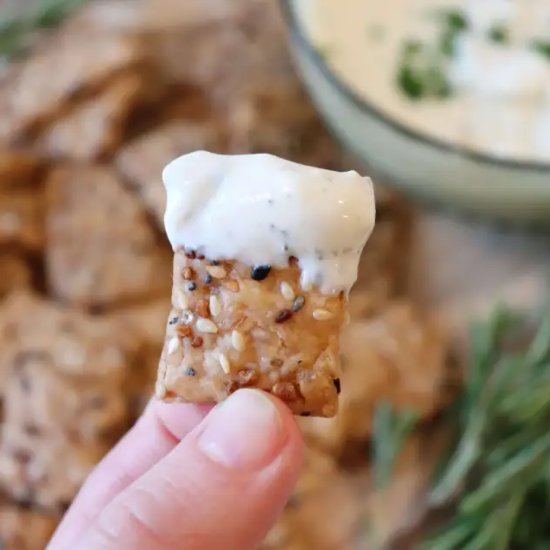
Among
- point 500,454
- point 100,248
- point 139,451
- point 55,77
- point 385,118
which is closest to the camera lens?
point 139,451

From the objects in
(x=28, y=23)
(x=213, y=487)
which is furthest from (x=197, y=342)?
(x=28, y=23)

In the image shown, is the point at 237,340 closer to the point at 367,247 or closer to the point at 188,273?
the point at 188,273

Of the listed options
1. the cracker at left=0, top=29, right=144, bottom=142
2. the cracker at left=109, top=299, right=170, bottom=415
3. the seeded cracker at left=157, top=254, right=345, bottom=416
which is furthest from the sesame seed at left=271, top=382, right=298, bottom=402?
the cracker at left=0, top=29, right=144, bottom=142

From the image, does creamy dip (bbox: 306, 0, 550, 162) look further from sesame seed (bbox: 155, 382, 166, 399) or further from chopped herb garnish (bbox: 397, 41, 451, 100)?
sesame seed (bbox: 155, 382, 166, 399)

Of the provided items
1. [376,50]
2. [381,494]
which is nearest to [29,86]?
[376,50]

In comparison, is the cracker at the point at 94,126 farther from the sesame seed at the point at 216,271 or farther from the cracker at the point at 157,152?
the sesame seed at the point at 216,271

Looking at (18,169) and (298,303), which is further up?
(298,303)

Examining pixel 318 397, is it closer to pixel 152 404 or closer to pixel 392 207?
pixel 152 404

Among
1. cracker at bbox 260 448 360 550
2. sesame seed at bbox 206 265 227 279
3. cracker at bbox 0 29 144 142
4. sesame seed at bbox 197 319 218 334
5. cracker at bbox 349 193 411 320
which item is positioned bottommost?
cracker at bbox 260 448 360 550
